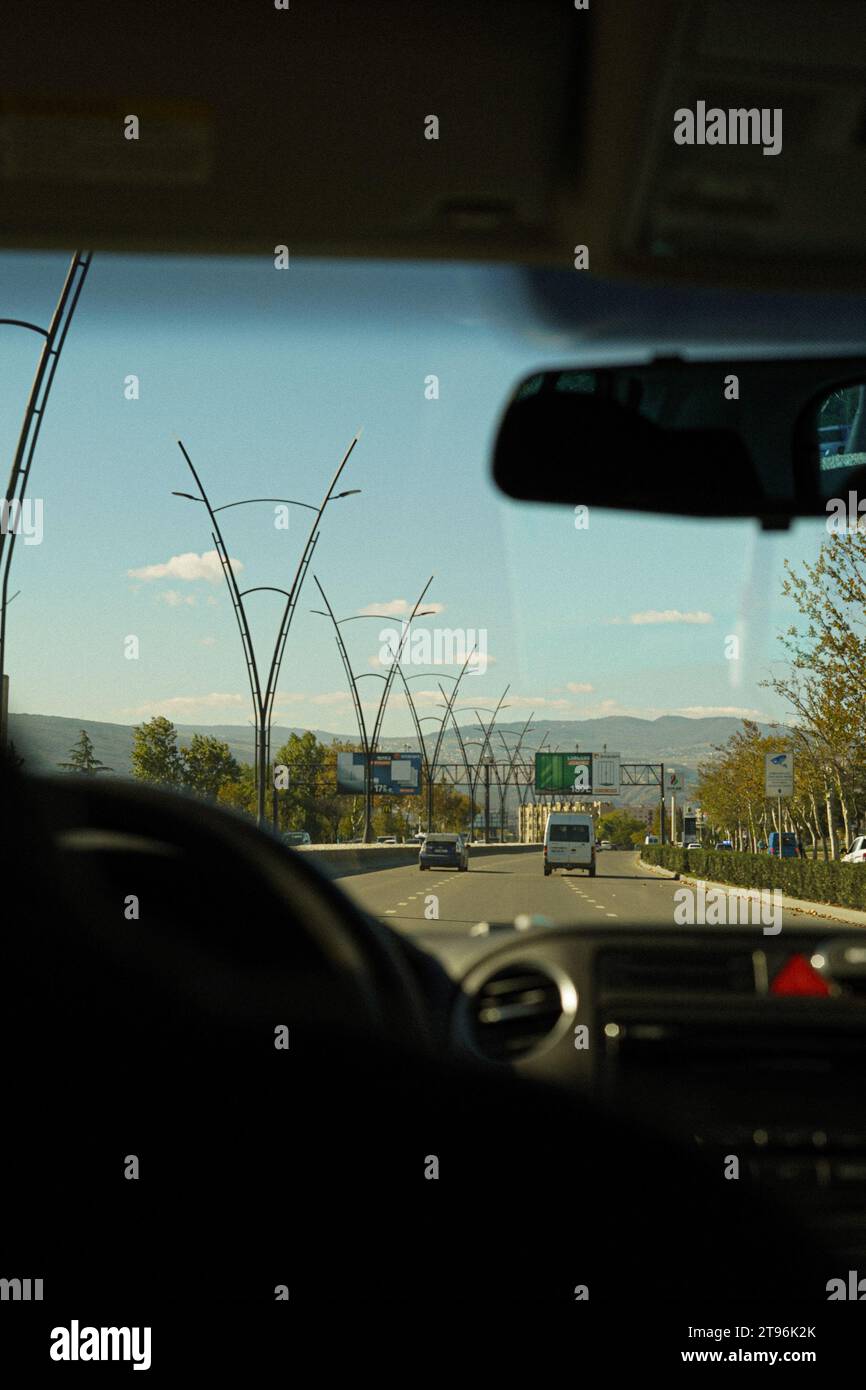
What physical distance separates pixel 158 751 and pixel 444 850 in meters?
8.35

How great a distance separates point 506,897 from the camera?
12.1m

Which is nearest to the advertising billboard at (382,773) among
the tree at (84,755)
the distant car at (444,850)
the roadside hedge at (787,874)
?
the roadside hedge at (787,874)

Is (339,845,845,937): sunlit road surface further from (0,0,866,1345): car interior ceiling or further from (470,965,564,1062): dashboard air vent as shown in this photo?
(0,0,866,1345): car interior ceiling

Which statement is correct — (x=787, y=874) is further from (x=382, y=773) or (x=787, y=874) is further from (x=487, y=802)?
(x=382, y=773)

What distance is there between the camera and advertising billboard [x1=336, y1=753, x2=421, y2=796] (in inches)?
207

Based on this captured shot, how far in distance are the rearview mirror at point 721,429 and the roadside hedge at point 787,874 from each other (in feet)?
16.6

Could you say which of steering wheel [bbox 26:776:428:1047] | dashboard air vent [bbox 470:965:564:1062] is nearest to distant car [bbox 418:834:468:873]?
dashboard air vent [bbox 470:965:564:1062]

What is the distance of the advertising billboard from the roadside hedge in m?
2.02

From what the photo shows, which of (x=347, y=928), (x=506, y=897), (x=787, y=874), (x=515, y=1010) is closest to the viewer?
(x=347, y=928)

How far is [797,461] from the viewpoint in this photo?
9.86 ft

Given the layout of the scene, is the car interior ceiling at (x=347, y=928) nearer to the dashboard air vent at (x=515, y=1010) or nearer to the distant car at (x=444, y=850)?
the dashboard air vent at (x=515, y=1010)

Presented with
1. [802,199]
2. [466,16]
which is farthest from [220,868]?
[802,199]

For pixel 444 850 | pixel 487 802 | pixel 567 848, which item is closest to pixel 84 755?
pixel 487 802
